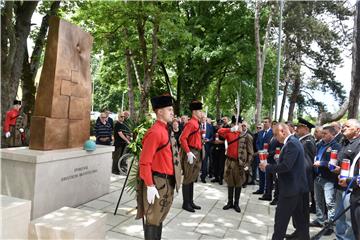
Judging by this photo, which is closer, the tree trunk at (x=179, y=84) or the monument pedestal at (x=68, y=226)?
the monument pedestal at (x=68, y=226)

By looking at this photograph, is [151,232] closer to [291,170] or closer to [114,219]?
[114,219]

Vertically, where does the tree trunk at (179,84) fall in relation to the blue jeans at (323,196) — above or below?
above

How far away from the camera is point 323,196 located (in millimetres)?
7023

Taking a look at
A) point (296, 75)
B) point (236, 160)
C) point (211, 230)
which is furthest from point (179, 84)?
point (211, 230)

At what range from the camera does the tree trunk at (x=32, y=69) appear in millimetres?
15883

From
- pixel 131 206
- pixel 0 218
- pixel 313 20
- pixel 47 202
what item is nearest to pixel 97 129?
pixel 131 206

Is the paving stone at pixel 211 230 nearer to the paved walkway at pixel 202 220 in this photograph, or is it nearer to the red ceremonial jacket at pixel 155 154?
the paved walkway at pixel 202 220

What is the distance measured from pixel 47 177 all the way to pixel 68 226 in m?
2.07

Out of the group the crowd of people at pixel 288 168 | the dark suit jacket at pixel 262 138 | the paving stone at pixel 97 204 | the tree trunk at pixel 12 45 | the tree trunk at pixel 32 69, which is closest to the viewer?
the crowd of people at pixel 288 168

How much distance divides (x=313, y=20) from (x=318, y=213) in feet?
71.6

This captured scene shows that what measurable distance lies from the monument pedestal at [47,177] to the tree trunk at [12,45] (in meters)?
7.60

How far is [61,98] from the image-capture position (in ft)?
22.4

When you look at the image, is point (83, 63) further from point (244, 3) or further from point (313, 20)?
point (313, 20)

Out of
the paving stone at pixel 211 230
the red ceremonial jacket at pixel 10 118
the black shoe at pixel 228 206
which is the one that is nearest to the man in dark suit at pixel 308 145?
the black shoe at pixel 228 206
